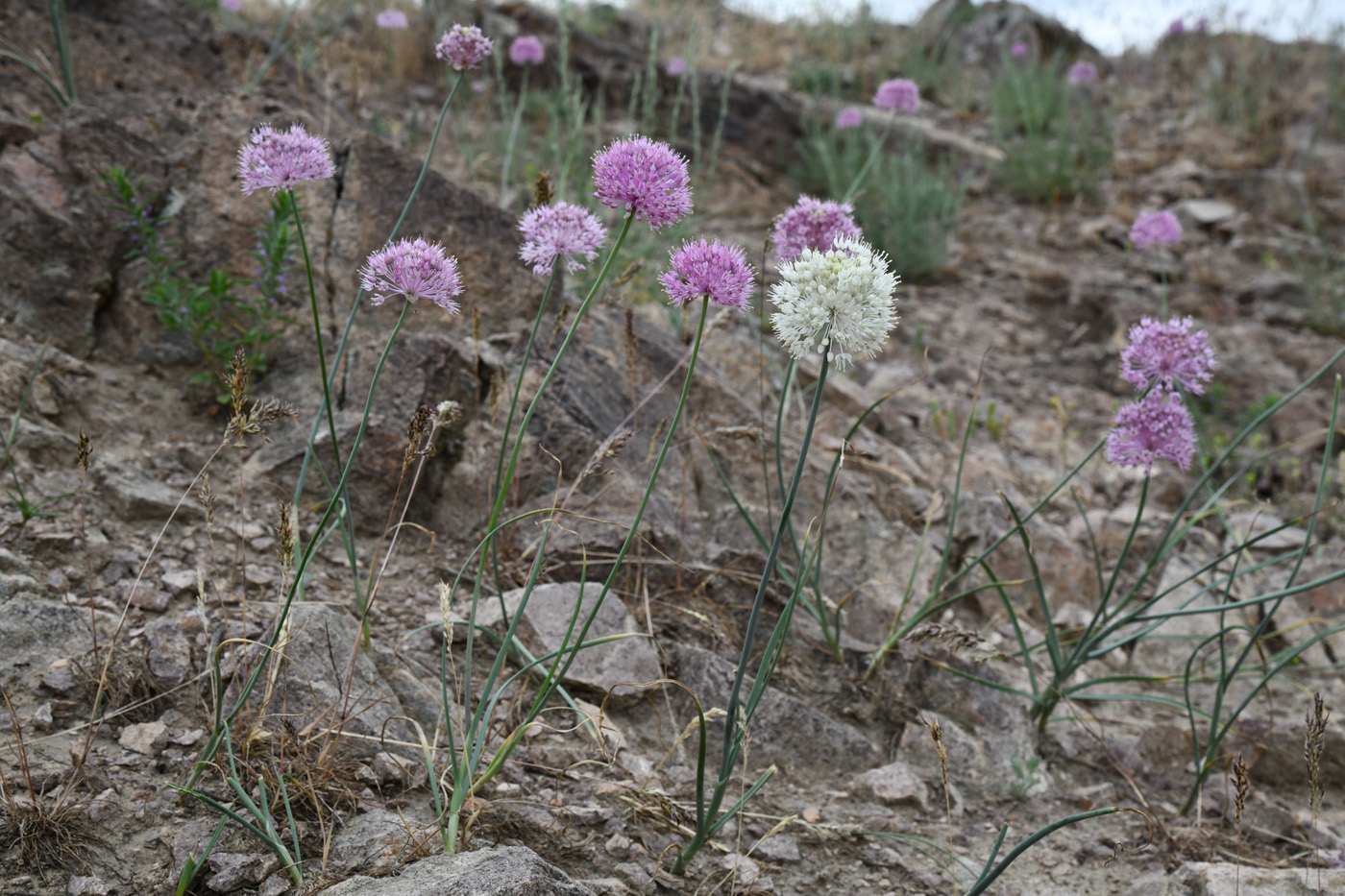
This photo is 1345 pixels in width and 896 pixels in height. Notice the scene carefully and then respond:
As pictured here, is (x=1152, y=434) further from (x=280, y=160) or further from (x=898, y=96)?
(x=280, y=160)

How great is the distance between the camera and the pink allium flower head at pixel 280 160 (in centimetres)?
173

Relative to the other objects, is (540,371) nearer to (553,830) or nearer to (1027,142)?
(553,830)

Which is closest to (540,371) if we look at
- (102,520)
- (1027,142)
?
(102,520)

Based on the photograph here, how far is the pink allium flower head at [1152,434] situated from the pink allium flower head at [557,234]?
4.81 ft

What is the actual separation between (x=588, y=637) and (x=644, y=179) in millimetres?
1227

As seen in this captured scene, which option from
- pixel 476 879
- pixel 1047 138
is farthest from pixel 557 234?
pixel 1047 138

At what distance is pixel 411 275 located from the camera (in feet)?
5.33

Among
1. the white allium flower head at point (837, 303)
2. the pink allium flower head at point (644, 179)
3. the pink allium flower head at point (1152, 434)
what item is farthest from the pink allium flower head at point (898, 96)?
the white allium flower head at point (837, 303)

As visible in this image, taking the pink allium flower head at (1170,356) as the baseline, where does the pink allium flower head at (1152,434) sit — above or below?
below

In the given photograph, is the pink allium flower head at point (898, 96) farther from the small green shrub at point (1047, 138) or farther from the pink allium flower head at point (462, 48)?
the small green shrub at point (1047, 138)

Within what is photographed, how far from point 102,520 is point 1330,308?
22.6 ft

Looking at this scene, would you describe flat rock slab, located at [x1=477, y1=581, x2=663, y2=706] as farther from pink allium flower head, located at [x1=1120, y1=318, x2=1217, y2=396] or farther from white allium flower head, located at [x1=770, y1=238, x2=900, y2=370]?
pink allium flower head, located at [x1=1120, y1=318, x2=1217, y2=396]

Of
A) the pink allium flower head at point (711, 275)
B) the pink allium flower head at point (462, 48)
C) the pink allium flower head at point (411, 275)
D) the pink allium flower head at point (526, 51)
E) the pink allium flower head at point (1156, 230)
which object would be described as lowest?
the pink allium flower head at point (411, 275)

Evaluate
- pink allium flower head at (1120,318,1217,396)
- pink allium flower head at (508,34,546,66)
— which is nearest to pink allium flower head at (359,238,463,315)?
pink allium flower head at (1120,318,1217,396)
